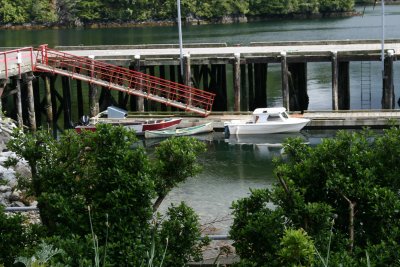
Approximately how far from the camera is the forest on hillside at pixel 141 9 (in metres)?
138

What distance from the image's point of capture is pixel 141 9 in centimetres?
14212

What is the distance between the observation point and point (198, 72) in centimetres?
4878

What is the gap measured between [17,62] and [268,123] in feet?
37.3

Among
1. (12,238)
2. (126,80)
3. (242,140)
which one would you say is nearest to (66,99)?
(126,80)

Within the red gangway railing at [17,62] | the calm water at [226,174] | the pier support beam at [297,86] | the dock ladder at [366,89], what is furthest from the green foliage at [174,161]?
the dock ladder at [366,89]

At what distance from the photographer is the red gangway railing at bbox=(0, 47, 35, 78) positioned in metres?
40.7

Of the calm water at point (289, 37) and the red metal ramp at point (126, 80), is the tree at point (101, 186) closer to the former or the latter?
the red metal ramp at point (126, 80)

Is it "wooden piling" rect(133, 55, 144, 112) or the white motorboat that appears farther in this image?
"wooden piling" rect(133, 55, 144, 112)

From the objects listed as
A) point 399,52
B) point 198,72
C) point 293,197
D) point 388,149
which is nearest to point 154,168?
point 293,197

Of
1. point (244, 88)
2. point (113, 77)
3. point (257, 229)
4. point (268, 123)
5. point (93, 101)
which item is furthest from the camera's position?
point (244, 88)

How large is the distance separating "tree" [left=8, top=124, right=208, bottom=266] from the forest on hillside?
406 feet

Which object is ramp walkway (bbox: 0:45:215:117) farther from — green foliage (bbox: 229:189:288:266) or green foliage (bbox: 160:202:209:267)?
green foliage (bbox: 229:189:288:266)

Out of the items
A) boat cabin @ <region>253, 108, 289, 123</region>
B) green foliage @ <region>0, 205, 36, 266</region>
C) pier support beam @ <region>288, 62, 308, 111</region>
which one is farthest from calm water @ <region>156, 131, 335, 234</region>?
green foliage @ <region>0, 205, 36, 266</region>

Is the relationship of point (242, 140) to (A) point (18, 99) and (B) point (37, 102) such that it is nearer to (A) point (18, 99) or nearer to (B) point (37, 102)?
(A) point (18, 99)
